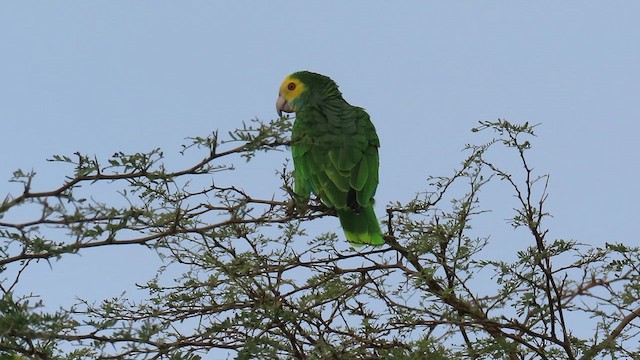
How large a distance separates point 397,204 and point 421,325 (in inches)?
28.5

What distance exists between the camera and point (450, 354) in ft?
14.9

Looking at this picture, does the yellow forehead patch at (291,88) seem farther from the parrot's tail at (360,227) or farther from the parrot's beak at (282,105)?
the parrot's tail at (360,227)

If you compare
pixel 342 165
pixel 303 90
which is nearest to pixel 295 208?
pixel 342 165

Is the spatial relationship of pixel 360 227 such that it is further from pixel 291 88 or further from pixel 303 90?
pixel 291 88

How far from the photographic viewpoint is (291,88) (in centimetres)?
671

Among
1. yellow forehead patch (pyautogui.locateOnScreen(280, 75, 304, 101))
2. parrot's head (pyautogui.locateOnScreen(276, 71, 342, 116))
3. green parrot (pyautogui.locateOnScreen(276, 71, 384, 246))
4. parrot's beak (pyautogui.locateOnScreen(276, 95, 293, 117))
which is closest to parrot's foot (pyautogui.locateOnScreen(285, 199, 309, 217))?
green parrot (pyautogui.locateOnScreen(276, 71, 384, 246))

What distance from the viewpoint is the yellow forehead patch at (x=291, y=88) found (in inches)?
260

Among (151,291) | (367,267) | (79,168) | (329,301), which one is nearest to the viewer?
(79,168)

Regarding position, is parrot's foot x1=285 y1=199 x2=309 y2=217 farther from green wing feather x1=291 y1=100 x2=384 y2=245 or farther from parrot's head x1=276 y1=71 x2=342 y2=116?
parrot's head x1=276 y1=71 x2=342 y2=116

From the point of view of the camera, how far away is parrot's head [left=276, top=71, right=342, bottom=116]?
6.36 m

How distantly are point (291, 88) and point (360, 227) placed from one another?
2.31 meters

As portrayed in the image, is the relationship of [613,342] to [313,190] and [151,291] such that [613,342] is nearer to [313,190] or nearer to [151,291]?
[313,190]

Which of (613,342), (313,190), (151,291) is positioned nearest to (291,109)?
(313,190)

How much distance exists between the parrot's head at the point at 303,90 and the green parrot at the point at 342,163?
0.51 meters
